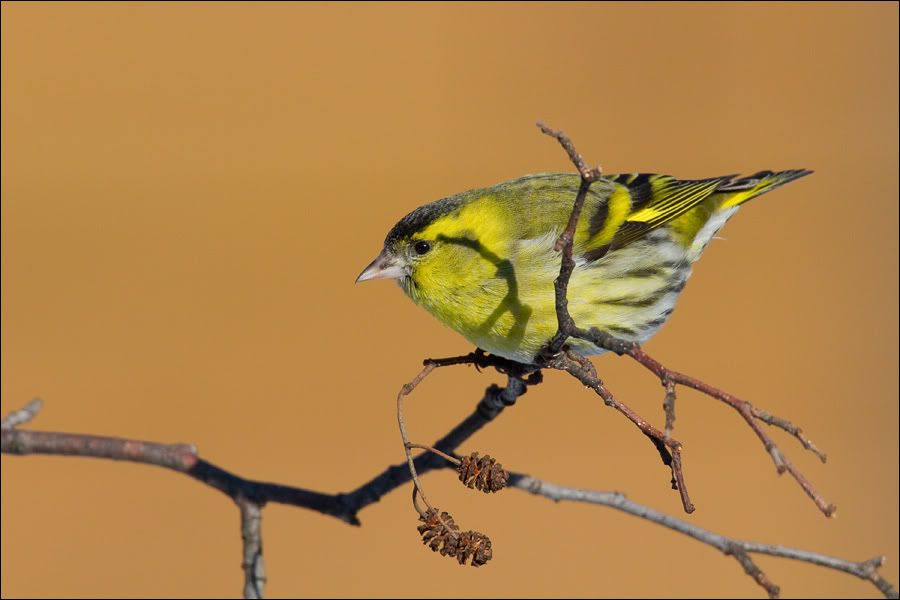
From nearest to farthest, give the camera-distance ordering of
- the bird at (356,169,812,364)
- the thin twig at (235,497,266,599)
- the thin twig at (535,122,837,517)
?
the thin twig at (535,122,837,517) → the thin twig at (235,497,266,599) → the bird at (356,169,812,364)

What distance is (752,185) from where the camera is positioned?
203 cm

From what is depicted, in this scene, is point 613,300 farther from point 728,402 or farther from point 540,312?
point 728,402

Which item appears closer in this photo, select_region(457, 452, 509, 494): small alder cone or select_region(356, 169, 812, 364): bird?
select_region(457, 452, 509, 494): small alder cone

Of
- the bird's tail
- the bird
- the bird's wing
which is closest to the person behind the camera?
A: the bird

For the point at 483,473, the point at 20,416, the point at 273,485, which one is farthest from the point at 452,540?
the point at 20,416

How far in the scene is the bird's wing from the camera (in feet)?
6.07

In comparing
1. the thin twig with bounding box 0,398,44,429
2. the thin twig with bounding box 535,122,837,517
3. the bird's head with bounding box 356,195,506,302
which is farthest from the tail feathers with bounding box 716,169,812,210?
the thin twig with bounding box 0,398,44,429

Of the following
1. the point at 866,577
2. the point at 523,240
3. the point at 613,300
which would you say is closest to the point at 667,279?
the point at 613,300

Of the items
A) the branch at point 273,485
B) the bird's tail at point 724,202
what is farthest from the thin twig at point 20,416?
the bird's tail at point 724,202

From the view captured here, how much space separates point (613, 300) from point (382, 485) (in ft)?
1.84

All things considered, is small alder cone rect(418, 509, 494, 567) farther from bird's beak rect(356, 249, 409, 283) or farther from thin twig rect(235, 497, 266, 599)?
bird's beak rect(356, 249, 409, 283)

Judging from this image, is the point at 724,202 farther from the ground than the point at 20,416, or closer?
farther from the ground

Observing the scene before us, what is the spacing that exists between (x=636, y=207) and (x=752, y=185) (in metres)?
0.29

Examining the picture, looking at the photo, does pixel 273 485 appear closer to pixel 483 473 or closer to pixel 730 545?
pixel 483 473
